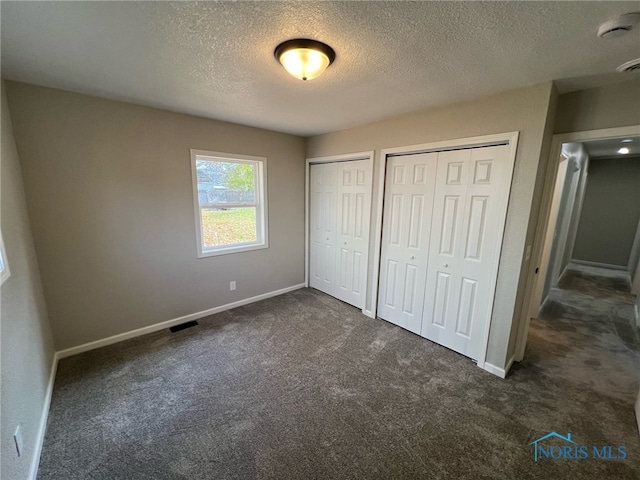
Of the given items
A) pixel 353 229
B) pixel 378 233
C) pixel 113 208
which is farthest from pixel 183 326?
pixel 378 233

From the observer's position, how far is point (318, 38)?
1.37 metres

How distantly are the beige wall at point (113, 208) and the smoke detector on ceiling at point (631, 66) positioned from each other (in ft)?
10.8

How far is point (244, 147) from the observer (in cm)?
327

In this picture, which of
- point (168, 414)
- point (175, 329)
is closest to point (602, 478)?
point (168, 414)

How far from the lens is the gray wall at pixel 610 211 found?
539cm

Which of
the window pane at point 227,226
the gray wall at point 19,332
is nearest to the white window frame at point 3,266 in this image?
the gray wall at point 19,332

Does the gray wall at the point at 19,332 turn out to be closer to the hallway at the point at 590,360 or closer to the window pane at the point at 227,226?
the window pane at the point at 227,226

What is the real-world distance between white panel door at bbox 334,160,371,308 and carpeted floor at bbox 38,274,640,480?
0.79m

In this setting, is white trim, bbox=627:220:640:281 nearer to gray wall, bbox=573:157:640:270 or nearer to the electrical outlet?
gray wall, bbox=573:157:640:270

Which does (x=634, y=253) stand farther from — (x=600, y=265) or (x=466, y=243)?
(x=466, y=243)

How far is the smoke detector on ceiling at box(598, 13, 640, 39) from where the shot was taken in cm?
115

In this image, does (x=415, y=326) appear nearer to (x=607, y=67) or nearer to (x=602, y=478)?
(x=602, y=478)

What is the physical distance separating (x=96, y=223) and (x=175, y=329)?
54.2 inches

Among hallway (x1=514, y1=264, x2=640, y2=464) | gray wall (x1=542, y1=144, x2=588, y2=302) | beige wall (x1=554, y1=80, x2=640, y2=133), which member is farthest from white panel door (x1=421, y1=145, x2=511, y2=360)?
gray wall (x1=542, y1=144, x2=588, y2=302)
